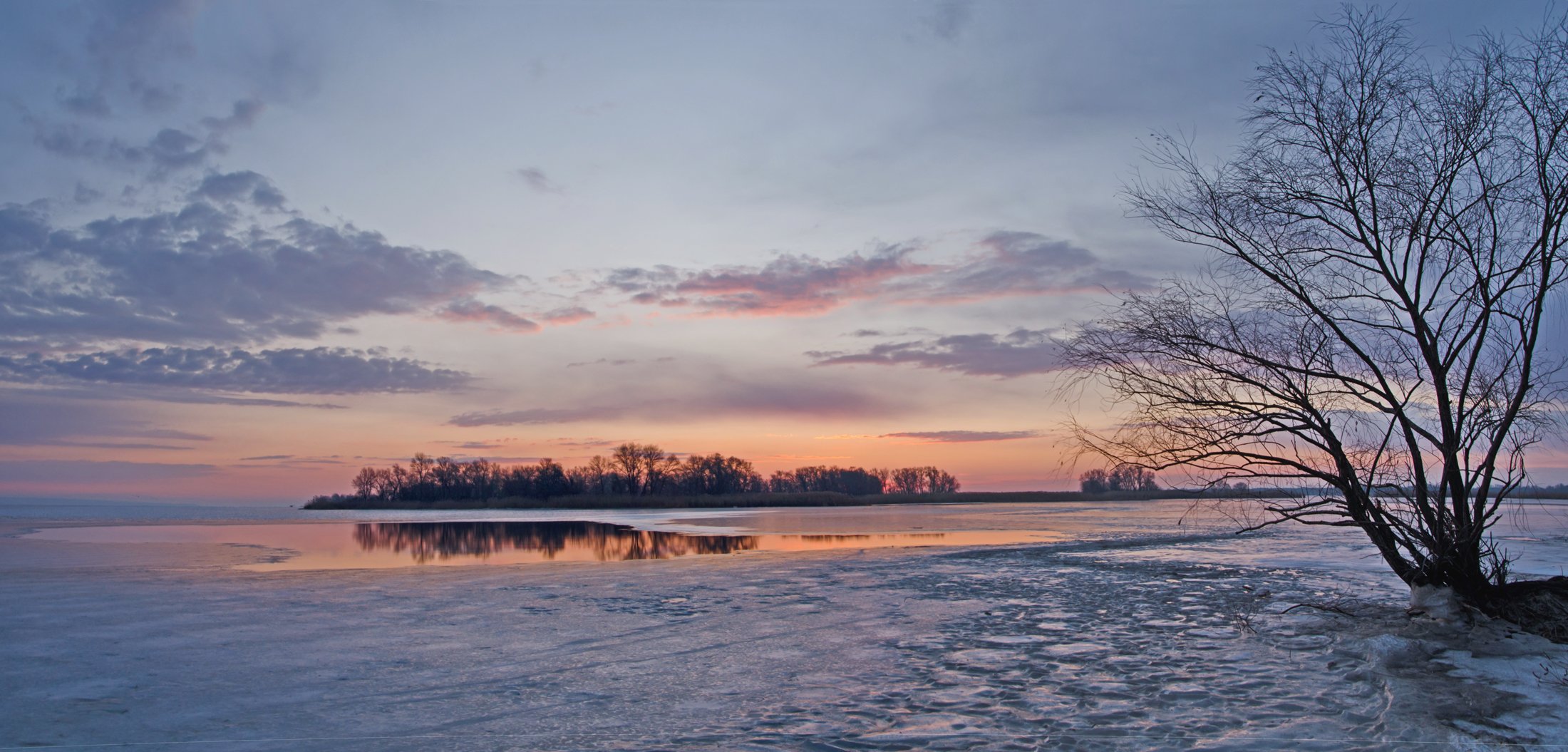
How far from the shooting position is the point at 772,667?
7.10 metres

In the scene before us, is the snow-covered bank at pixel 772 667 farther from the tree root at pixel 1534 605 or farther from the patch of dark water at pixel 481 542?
the patch of dark water at pixel 481 542

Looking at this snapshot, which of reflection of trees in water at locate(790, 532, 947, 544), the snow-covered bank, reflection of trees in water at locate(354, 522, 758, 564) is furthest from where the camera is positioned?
reflection of trees in water at locate(790, 532, 947, 544)

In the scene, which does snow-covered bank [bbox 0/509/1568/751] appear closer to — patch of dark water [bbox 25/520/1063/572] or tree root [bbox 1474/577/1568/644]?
tree root [bbox 1474/577/1568/644]

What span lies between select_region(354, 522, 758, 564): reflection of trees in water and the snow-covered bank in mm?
7845

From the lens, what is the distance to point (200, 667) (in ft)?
23.3

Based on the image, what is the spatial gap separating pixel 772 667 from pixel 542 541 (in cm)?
1972

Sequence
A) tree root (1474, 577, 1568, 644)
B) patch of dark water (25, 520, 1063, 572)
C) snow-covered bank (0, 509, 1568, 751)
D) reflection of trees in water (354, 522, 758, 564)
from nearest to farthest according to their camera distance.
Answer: snow-covered bank (0, 509, 1568, 751) → tree root (1474, 577, 1568, 644) → patch of dark water (25, 520, 1063, 572) → reflection of trees in water (354, 522, 758, 564)

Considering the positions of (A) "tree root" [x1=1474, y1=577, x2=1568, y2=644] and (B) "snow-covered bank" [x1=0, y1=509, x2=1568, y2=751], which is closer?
(B) "snow-covered bank" [x1=0, y1=509, x2=1568, y2=751]

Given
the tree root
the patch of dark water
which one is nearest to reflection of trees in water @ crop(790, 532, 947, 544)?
the patch of dark water

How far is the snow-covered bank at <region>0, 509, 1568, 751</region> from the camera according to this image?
5281 mm

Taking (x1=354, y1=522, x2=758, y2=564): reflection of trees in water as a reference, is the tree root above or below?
above

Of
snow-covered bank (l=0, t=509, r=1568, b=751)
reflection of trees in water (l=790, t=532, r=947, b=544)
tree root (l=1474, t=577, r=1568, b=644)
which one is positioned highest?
tree root (l=1474, t=577, r=1568, b=644)

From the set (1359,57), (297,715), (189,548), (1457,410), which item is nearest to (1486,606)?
(1457,410)

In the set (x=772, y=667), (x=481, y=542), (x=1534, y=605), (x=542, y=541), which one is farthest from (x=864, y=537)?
(x=772, y=667)
